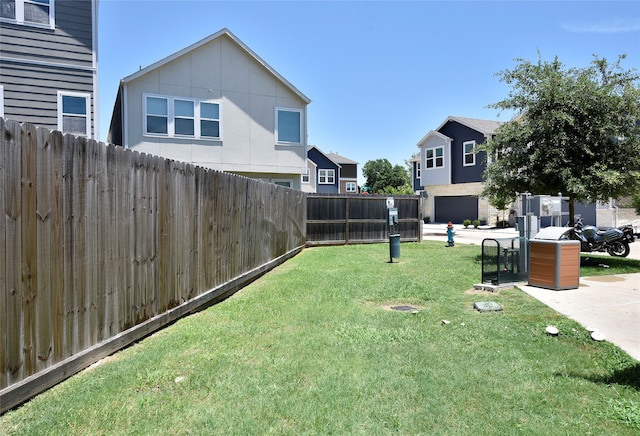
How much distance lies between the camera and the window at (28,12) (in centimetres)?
1116

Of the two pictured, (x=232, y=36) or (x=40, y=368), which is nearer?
(x=40, y=368)

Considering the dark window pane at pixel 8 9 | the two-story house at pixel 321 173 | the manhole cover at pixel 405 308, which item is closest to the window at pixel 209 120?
the dark window pane at pixel 8 9

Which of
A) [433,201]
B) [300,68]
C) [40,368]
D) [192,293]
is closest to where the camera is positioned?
[40,368]

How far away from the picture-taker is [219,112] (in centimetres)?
1678

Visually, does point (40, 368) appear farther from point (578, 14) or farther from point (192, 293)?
point (578, 14)

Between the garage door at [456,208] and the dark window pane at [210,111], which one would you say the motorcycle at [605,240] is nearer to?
the dark window pane at [210,111]

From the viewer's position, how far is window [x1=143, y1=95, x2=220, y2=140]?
1590cm

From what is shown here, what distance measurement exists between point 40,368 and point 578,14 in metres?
11.9

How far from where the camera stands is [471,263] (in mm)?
11391

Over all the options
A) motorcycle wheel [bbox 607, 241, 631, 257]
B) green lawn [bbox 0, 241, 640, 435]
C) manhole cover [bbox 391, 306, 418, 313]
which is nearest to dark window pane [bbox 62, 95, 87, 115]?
green lawn [bbox 0, 241, 640, 435]

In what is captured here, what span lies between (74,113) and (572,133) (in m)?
12.7

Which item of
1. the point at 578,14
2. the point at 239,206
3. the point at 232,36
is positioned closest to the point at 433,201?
the point at 232,36

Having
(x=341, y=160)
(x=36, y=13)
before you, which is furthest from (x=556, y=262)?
(x=341, y=160)

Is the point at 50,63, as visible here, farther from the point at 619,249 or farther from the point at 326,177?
the point at 326,177
